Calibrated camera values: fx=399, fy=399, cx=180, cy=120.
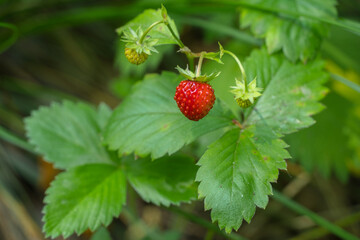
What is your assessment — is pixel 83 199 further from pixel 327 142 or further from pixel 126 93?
pixel 327 142

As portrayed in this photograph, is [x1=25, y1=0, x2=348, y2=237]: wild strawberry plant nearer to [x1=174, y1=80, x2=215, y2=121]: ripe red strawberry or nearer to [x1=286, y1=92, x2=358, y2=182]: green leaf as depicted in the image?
[x1=174, y1=80, x2=215, y2=121]: ripe red strawberry

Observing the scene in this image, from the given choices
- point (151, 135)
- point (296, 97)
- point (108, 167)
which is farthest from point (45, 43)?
point (296, 97)

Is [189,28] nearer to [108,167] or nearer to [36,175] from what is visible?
[36,175]

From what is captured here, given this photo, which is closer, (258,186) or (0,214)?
(258,186)

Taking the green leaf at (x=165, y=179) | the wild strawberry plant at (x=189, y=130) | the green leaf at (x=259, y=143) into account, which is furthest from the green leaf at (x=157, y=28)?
the green leaf at (x=165, y=179)

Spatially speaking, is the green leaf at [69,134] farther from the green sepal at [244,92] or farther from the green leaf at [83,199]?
the green sepal at [244,92]

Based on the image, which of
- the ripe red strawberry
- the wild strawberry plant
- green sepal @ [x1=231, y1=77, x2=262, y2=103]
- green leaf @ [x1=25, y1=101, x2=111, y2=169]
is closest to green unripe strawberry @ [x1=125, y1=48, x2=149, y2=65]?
the wild strawberry plant
